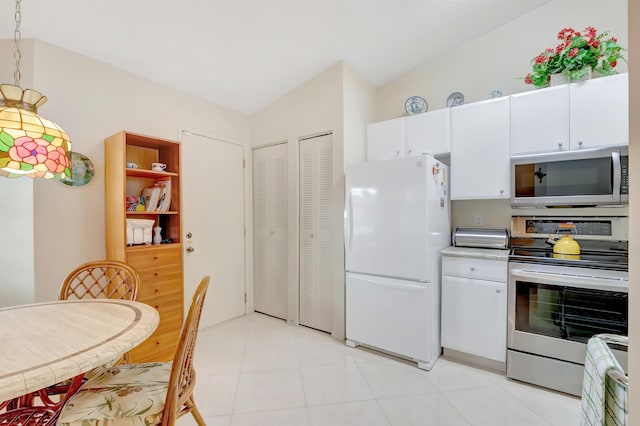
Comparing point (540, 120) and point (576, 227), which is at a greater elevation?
point (540, 120)

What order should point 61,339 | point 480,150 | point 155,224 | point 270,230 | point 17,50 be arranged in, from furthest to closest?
point 270,230
point 155,224
point 480,150
point 17,50
point 61,339

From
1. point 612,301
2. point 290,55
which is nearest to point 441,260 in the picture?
point 612,301

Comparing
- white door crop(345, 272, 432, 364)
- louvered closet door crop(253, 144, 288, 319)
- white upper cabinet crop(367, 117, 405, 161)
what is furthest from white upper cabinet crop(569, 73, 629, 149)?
louvered closet door crop(253, 144, 288, 319)

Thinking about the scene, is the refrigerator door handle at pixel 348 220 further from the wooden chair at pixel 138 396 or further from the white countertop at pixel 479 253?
the wooden chair at pixel 138 396

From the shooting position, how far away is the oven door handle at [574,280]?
180 centimetres

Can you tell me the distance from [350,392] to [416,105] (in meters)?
2.62

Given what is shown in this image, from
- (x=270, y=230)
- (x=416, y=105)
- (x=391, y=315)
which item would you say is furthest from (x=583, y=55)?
(x=270, y=230)

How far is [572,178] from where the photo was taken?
213 centimetres

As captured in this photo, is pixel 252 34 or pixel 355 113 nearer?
pixel 252 34

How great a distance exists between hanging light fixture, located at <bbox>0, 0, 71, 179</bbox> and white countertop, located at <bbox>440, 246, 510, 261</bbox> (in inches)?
97.9

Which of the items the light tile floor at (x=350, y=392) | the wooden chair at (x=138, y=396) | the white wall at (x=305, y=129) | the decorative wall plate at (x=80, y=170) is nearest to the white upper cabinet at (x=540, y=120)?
the white wall at (x=305, y=129)

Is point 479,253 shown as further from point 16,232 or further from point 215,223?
point 16,232

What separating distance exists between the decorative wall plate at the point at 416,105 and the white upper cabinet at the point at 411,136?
24 cm

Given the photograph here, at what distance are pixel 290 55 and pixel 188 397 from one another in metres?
2.63
